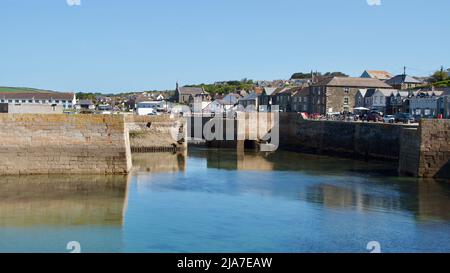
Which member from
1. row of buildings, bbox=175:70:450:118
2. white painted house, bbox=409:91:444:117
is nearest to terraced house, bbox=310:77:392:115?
row of buildings, bbox=175:70:450:118

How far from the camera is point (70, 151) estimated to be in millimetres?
21781

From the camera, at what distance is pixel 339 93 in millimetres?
57750

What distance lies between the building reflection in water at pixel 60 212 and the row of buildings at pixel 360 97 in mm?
30020

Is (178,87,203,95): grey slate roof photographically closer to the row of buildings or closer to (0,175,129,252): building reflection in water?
the row of buildings

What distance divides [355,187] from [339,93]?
122 ft

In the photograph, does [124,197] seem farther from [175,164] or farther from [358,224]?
[175,164]

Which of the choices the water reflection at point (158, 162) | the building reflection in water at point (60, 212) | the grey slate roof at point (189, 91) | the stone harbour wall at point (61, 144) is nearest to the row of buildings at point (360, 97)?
the water reflection at point (158, 162)

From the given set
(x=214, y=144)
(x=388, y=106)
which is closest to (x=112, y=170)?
(x=214, y=144)

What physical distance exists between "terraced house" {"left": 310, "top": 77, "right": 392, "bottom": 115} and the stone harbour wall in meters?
37.8

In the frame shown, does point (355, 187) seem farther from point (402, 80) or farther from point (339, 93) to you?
point (402, 80)

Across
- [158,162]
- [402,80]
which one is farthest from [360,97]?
[158,162]

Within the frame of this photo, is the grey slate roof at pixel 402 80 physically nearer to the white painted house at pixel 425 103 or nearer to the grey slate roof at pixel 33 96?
the white painted house at pixel 425 103
